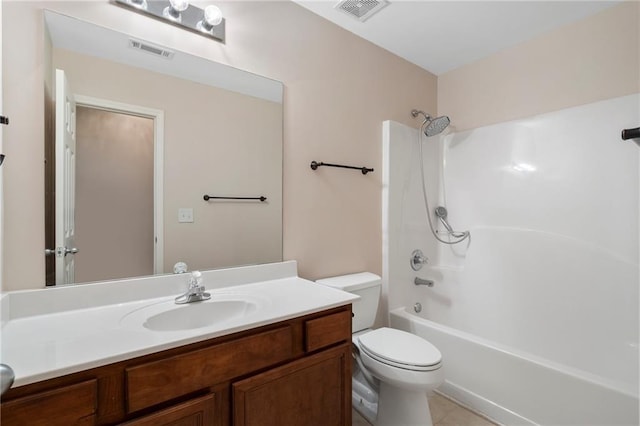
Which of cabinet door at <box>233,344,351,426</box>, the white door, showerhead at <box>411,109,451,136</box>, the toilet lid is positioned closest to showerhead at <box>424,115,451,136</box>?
showerhead at <box>411,109,451,136</box>

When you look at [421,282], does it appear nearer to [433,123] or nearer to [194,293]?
[433,123]

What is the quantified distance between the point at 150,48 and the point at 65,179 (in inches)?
25.5

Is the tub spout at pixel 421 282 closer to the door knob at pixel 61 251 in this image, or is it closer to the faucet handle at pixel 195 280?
the faucet handle at pixel 195 280

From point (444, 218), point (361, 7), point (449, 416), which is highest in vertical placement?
point (361, 7)

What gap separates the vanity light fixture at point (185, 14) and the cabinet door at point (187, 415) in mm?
1490

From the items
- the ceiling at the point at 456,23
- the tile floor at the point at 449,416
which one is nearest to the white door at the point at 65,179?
the ceiling at the point at 456,23

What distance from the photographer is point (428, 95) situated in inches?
100

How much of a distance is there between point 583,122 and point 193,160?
2.24 metres

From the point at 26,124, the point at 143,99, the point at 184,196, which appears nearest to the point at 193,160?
the point at 184,196

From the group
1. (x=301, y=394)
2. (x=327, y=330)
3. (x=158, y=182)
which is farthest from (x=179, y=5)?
(x=301, y=394)

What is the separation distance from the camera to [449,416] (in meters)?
1.75

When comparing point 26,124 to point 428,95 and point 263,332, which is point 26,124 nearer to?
point 263,332

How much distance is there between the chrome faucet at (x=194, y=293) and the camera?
1.24 metres

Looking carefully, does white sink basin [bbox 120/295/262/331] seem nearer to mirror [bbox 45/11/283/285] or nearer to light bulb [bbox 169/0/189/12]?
mirror [bbox 45/11/283/285]
